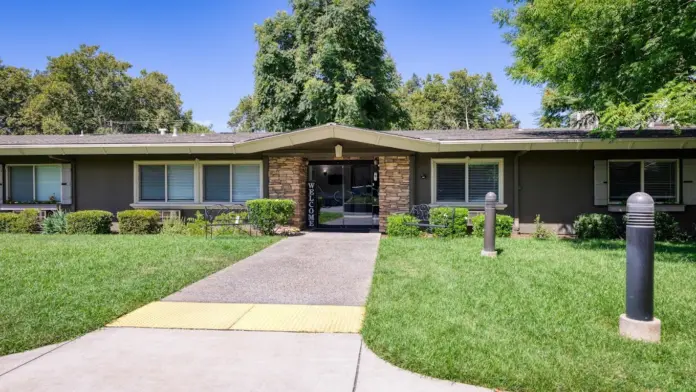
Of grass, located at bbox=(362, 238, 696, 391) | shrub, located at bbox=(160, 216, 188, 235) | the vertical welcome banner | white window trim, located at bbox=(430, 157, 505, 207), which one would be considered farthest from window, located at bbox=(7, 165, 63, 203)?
grass, located at bbox=(362, 238, 696, 391)

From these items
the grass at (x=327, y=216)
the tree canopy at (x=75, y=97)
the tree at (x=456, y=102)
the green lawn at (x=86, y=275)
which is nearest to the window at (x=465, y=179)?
the grass at (x=327, y=216)

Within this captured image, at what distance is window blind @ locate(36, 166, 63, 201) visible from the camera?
1393cm

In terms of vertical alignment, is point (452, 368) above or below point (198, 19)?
below

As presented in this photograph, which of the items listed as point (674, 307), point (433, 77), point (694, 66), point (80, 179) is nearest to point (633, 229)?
point (674, 307)

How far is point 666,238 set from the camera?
1119 centimetres

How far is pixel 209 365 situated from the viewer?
3.43 metres

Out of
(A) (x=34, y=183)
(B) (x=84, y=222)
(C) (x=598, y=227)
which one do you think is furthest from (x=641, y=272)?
(A) (x=34, y=183)

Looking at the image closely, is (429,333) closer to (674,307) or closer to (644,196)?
(644,196)

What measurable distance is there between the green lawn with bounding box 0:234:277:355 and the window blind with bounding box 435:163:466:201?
503 centimetres

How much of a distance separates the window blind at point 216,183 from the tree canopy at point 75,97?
25199 millimetres

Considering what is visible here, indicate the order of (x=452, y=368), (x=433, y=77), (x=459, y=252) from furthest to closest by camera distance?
(x=433, y=77)
(x=459, y=252)
(x=452, y=368)

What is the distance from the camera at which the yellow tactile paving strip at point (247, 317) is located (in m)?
4.38

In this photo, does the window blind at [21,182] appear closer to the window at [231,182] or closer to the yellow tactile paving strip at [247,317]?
the window at [231,182]

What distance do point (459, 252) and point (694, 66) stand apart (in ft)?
17.8
